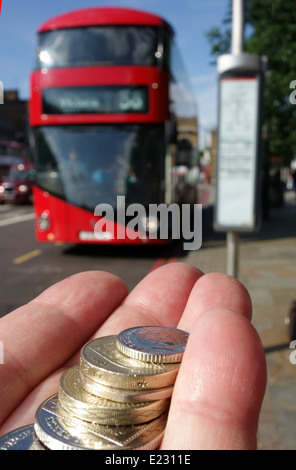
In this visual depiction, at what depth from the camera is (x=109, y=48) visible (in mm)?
6332

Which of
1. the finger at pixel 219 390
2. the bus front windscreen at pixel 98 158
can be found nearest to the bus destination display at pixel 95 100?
the bus front windscreen at pixel 98 158

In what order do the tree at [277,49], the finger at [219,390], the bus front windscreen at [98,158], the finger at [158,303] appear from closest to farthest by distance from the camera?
the finger at [219,390]
the finger at [158,303]
the bus front windscreen at [98,158]
the tree at [277,49]

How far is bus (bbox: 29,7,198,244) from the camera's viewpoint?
20.2ft

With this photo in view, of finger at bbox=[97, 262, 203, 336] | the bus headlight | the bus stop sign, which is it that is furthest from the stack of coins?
the bus headlight

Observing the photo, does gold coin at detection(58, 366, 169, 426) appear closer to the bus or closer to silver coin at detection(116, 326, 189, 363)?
silver coin at detection(116, 326, 189, 363)

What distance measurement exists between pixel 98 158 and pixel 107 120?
2.06 feet

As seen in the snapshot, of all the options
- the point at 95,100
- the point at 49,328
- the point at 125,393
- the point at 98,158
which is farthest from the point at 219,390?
the point at 95,100

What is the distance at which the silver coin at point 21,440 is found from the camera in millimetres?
1011

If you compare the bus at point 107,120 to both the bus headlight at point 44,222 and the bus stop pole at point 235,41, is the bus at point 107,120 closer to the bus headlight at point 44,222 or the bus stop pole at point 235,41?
the bus headlight at point 44,222

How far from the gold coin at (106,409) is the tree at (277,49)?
308 inches

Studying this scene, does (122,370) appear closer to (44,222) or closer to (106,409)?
(106,409)

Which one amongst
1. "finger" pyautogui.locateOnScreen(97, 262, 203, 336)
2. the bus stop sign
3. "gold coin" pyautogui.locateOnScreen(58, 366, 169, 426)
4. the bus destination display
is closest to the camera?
"gold coin" pyautogui.locateOnScreen(58, 366, 169, 426)

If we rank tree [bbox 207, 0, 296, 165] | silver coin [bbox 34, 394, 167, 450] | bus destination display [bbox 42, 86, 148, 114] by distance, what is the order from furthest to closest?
tree [bbox 207, 0, 296, 165], bus destination display [bbox 42, 86, 148, 114], silver coin [bbox 34, 394, 167, 450]

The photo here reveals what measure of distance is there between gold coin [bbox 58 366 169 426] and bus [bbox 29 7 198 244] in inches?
174
